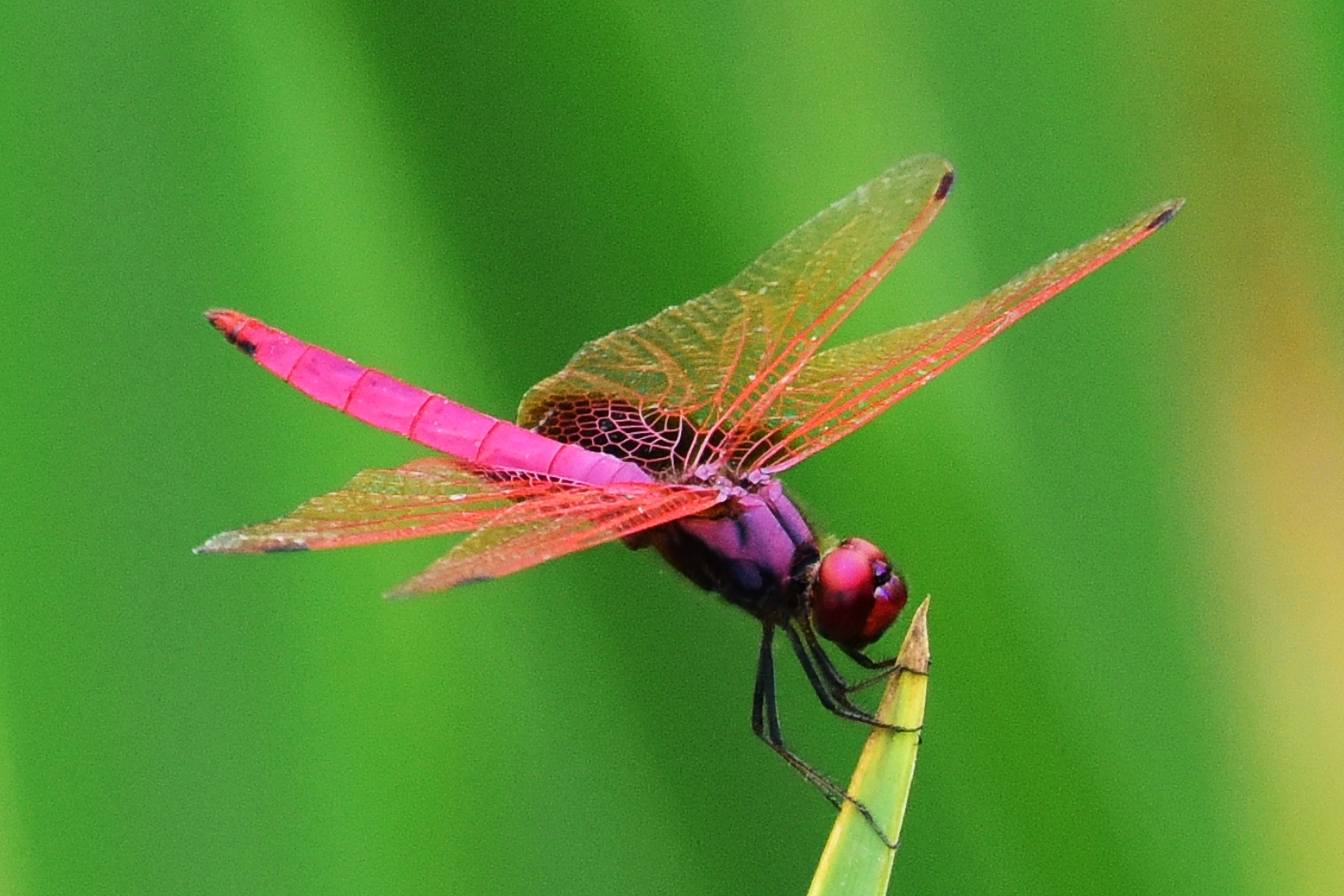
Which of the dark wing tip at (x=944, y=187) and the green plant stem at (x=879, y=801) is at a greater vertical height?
the dark wing tip at (x=944, y=187)

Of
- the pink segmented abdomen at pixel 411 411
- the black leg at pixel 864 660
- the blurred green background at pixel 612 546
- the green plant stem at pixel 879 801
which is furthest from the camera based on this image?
the black leg at pixel 864 660

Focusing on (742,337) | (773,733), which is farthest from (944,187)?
(773,733)

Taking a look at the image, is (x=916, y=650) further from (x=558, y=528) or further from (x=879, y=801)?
(x=558, y=528)

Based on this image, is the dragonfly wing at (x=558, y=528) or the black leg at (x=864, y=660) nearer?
the dragonfly wing at (x=558, y=528)

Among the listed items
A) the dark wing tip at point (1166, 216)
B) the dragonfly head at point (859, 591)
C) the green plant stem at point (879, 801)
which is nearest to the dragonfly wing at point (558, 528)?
the dragonfly head at point (859, 591)

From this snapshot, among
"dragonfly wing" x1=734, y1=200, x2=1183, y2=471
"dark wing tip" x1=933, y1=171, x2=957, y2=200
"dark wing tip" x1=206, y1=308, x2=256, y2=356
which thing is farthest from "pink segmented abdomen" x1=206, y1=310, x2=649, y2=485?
"dark wing tip" x1=933, y1=171, x2=957, y2=200

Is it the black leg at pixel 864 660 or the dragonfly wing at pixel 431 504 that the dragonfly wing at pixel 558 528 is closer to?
the dragonfly wing at pixel 431 504

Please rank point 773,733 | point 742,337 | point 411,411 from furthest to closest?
point 742,337, point 411,411, point 773,733

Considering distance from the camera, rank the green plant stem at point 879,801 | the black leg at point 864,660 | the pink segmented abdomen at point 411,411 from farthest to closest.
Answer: the black leg at point 864,660
the pink segmented abdomen at point 411,411
the green plant stem at point 879,801
